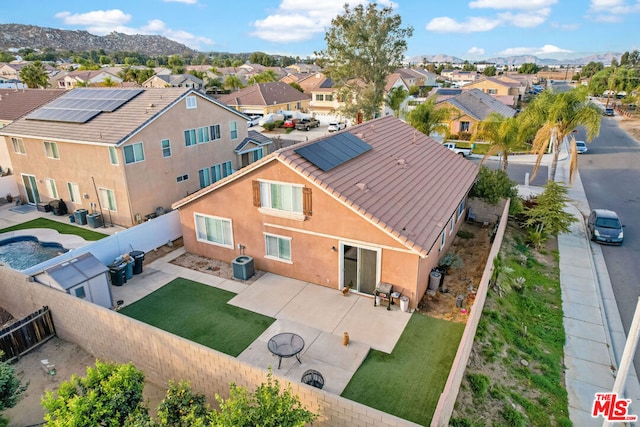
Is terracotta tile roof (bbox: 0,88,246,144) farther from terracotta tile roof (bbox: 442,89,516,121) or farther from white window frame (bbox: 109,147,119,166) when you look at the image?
terracotta tile roof (bbox: 442,89,516,121)

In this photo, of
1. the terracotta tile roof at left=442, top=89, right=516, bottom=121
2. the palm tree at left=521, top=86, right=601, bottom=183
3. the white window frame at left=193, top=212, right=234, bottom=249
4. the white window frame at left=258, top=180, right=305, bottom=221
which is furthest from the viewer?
the terracotta tile roof at left=442, top=89, right=516, bottom=121

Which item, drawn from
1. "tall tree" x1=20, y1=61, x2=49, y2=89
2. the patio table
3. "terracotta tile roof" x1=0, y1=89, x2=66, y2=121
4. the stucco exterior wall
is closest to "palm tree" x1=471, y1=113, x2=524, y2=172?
the stucco exterior wall

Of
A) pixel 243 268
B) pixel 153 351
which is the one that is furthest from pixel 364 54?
pixel 153 351

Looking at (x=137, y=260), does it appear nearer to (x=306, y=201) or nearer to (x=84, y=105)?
(x=306, y=201)

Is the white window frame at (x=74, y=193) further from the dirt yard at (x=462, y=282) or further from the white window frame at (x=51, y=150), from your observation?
the dirt yard at (x=462, y=282)

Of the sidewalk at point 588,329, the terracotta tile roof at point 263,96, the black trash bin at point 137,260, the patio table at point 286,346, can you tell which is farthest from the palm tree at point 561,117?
the terracotta tile roof at point 263,96

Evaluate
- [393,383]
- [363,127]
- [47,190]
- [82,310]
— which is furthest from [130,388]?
[47,190]

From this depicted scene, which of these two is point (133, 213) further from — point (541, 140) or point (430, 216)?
point (541, 140)
